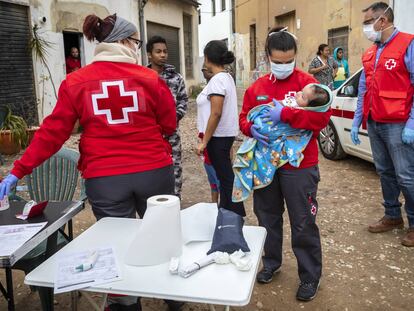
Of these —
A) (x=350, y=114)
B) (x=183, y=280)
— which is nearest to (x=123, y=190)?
(x=183, y=280)

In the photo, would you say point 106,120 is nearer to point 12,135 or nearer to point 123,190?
point 123,190

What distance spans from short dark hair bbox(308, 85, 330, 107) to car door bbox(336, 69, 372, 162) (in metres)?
3.23

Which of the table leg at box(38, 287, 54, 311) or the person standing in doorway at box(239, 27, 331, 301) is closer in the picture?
the table leg at box(38, 287, 54, 311)

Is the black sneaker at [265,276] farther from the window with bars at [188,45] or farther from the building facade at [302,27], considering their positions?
the window with bars at [188,45]

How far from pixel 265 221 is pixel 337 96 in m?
3.75

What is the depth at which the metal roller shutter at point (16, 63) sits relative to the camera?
8312 millimetres

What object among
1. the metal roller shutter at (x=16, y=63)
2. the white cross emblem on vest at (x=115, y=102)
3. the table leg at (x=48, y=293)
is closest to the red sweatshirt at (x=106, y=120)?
the white cross emblem on vest at (x=115, y=102)

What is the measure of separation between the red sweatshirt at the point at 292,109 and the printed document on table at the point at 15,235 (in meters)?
1.39

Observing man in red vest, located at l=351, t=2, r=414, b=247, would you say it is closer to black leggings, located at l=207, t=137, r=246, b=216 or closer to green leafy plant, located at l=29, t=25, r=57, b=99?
black leggings, located at l=207, t=137, r=246, b=216

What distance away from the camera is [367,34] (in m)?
3.68

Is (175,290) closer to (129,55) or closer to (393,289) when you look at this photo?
(129,55)

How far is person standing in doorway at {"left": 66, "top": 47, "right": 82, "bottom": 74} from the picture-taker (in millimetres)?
10039

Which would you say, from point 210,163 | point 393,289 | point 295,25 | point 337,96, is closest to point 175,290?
point 393,289

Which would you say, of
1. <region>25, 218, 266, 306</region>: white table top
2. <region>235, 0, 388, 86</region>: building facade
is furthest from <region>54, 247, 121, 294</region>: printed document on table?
<region>235, 0, 388, 86</region>: building facade
